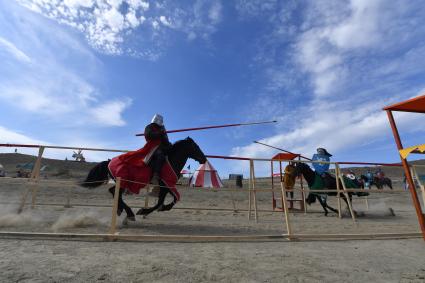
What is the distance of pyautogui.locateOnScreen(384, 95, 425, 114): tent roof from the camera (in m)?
3.80

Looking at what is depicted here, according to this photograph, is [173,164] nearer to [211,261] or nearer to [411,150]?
[211,261]

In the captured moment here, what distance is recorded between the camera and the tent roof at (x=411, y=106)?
12.5 ft

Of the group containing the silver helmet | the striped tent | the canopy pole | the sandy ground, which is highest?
the striped tent

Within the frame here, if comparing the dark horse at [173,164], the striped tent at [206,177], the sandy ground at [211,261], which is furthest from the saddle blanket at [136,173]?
the striped tent at [206,177]

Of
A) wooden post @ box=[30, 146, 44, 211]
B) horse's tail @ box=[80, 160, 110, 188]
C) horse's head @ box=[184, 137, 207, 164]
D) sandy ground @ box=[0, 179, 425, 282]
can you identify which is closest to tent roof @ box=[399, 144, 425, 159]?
sandy ground @ box=[0, 179, 425, 282]

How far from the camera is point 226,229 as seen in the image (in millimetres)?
→ 5441

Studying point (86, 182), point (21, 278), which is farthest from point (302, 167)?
point (21, 278)

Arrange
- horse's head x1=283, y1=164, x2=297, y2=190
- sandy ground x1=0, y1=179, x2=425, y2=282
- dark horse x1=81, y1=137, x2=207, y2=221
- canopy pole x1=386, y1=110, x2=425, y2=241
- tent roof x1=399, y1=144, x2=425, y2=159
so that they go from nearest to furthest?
sandy ground x1=0, y1=179, x2=425, y2=282, tent roof x1=399, y1=144, x2=425, y2=159, canopy pole x1=386, y1=110, x2=425, y2=241, dark horse x1=81, y1=137, x2=207, y2=221, horse's head x1=283, y1=164, x2=297, y2=190

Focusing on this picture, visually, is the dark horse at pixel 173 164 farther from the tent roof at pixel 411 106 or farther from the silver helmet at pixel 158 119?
the tent roof at pixel 411 106

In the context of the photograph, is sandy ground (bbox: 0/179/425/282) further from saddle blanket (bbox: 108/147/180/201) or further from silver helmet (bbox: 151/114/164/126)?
silver helmet (bbox: 151/114/164/126)

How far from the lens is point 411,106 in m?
4.06

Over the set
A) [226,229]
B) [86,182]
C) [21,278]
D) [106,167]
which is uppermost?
[106,167]

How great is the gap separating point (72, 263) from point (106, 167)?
3.42 metres

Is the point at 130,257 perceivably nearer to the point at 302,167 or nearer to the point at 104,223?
the point at 104,223
